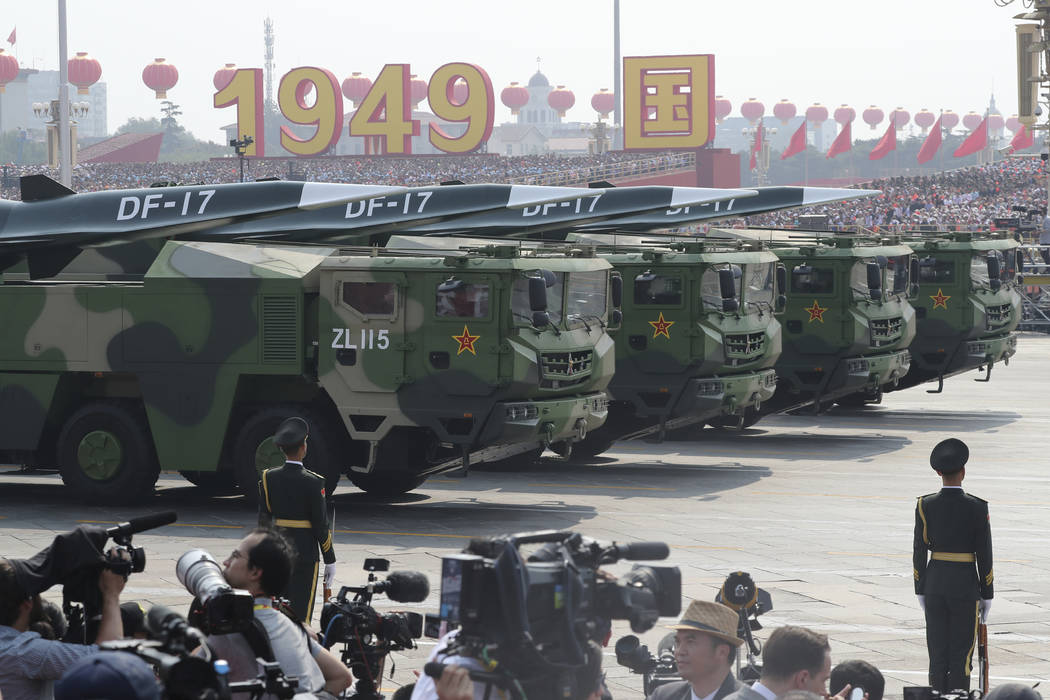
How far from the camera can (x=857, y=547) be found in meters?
13.9

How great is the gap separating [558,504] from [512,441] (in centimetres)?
137

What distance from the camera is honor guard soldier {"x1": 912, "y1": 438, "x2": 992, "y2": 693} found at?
8719mm

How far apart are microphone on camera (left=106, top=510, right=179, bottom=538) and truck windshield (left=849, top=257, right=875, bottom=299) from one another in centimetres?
1679

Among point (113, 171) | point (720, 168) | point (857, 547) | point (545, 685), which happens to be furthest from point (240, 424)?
point (113, 171)

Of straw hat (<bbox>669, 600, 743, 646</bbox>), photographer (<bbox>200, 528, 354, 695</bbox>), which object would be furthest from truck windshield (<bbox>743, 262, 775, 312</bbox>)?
photographer (<bbox>200, 528, 354, 695</bbox>)

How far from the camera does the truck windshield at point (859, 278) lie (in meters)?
21.4

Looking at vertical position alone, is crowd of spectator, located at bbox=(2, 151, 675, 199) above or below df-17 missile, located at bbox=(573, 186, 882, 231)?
above

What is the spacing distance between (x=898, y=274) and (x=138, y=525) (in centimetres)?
1839

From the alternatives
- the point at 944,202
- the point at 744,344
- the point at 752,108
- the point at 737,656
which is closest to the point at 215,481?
the point at 744,344

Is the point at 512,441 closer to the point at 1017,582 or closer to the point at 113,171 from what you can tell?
the point at 1017,582

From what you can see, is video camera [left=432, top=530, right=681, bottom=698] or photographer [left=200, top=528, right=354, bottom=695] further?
photographer [left=200, top=528, right=354, bottom=695]

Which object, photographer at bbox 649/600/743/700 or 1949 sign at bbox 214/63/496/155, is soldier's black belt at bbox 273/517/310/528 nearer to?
photographer at bbox 649/600/743/700

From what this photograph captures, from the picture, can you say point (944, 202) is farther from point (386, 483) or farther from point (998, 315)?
point (386, 483)

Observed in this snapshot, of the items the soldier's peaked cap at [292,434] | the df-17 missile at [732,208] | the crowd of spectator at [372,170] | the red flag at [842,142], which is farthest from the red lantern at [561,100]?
the soldier's peaked cap at [292,434]
